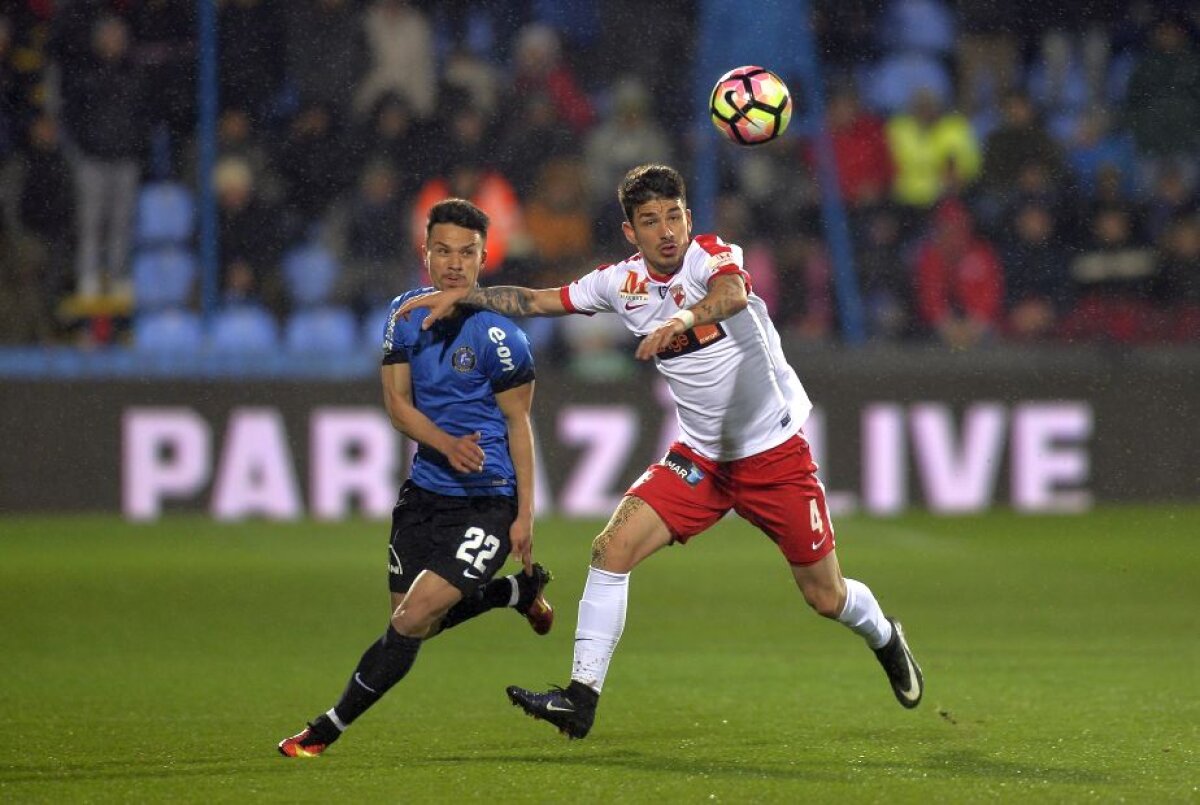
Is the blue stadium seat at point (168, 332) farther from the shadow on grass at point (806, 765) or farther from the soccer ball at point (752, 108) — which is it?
the shadow on grass at point (806, 765)

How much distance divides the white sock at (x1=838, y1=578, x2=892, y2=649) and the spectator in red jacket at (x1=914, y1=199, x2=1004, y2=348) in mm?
7884

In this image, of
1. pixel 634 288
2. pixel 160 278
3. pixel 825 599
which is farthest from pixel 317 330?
pixel 825 599

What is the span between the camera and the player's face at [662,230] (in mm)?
6301

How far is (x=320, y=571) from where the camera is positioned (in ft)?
37.4

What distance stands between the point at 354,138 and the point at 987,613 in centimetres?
631

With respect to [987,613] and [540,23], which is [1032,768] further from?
[540,23]

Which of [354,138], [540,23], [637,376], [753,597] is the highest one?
[540,23]

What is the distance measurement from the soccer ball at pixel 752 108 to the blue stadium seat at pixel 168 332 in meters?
6.81

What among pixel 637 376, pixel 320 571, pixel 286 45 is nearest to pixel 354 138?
pixel 286 45

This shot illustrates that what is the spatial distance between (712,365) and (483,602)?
3.69ft

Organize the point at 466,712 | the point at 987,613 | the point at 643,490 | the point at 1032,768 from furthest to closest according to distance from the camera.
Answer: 1. the point at 987,613
2. the point at 466,712
3. the point at 643,490
4. the point at 1032,768

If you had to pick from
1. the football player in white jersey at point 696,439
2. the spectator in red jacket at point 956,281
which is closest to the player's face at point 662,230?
the football player in white jersey at point 696,439

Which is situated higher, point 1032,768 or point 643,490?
point 643,490

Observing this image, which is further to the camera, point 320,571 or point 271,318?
point 271,318
